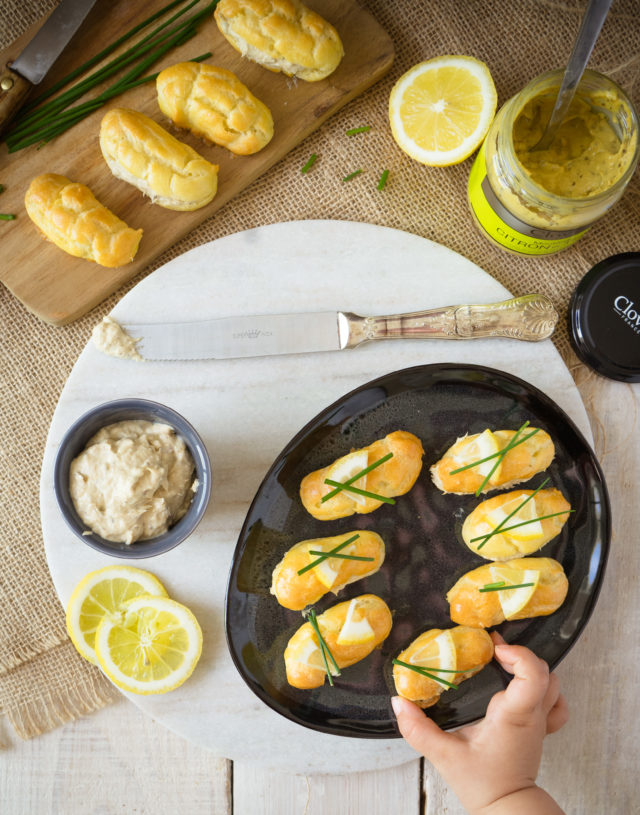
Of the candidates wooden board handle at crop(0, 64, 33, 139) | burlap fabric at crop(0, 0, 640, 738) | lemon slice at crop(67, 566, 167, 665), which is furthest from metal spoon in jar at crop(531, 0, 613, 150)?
lemon slice at crop(67, 566, 167, 665)

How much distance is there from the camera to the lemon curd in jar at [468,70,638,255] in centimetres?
140

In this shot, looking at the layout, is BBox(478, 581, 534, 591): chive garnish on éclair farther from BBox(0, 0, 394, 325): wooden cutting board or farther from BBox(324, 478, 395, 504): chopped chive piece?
BBox(0, 0, 394, 325): wooden cutting board

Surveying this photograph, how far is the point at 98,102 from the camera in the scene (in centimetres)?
163

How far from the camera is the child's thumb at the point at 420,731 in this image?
144 cm

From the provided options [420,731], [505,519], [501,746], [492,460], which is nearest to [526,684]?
[501,746]

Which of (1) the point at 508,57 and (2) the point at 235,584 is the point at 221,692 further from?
(1) the point at 508,57

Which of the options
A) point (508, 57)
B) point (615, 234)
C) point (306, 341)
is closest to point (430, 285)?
point (306, 341)

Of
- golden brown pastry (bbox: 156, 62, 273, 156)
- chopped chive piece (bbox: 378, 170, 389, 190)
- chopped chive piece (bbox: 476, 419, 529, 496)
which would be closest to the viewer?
chopped chive piece (bbox: 476, 419, 529, 496)

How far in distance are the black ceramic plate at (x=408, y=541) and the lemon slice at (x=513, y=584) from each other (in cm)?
8

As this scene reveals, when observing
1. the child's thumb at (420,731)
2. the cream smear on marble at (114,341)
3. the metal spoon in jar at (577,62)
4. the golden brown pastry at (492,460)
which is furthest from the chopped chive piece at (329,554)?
the metal spoon in jar at (577,62)

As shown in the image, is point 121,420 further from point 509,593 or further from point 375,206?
point 509,593

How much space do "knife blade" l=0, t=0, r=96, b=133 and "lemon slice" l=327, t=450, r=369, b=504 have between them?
3.63 ft

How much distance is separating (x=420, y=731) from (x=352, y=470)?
569 mm

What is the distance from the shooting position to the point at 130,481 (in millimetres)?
1334
